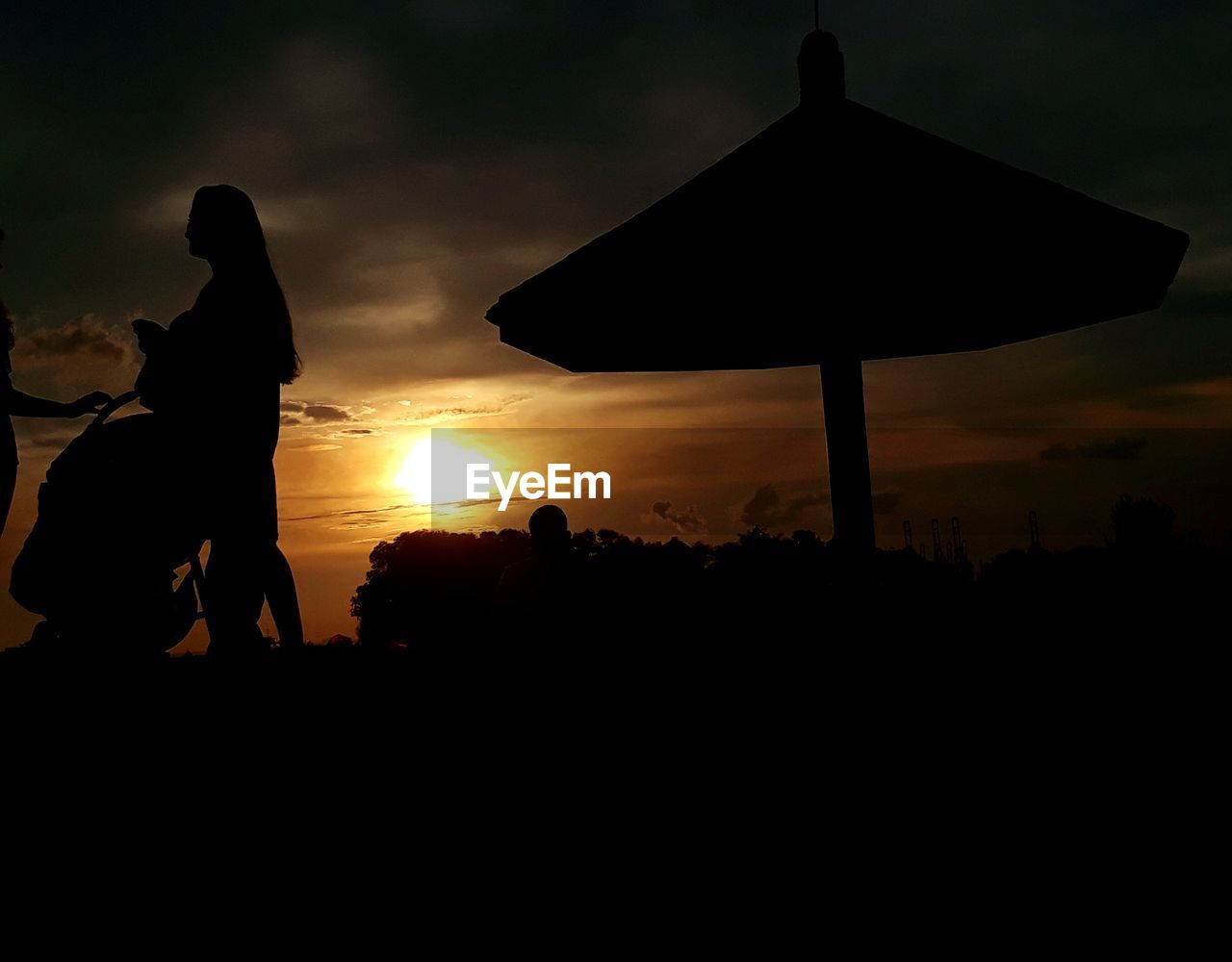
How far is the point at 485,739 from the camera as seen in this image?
12.6 ft

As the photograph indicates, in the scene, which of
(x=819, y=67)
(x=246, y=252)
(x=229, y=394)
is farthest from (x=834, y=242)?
(x=229, y=394)

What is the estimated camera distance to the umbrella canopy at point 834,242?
387cm

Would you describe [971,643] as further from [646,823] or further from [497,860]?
[497,860]

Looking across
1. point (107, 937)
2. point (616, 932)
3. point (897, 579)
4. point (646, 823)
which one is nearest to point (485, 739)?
point (646, 823)

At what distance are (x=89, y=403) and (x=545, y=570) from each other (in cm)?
248

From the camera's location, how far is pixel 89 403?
487 cm

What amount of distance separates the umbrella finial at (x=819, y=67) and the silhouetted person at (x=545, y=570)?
238 centimetres

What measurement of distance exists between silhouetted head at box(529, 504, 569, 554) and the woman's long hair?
4.56 ft

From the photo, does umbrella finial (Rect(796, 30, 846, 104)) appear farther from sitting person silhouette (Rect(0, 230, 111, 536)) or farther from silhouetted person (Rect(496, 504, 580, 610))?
sitting person silhouette (Rect(0, 230, 111, 536))

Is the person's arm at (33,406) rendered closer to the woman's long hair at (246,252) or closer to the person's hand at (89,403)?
the person's hand at (89,403)

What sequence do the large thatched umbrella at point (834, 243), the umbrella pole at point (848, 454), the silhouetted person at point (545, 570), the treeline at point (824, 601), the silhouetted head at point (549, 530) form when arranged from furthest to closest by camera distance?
the umbrella pole at point (848, 454) < the silhouetted head at point (549, 530) < the silhouetted person at point (545, 570) < the treeline at point (824, 601) < the large thatched umbrella at point (834, 243)

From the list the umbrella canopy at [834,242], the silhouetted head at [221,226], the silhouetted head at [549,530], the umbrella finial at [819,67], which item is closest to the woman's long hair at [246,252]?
the silhouetted head at [221,226]

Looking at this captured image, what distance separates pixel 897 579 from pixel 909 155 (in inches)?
75.2

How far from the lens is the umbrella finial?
4648mm
